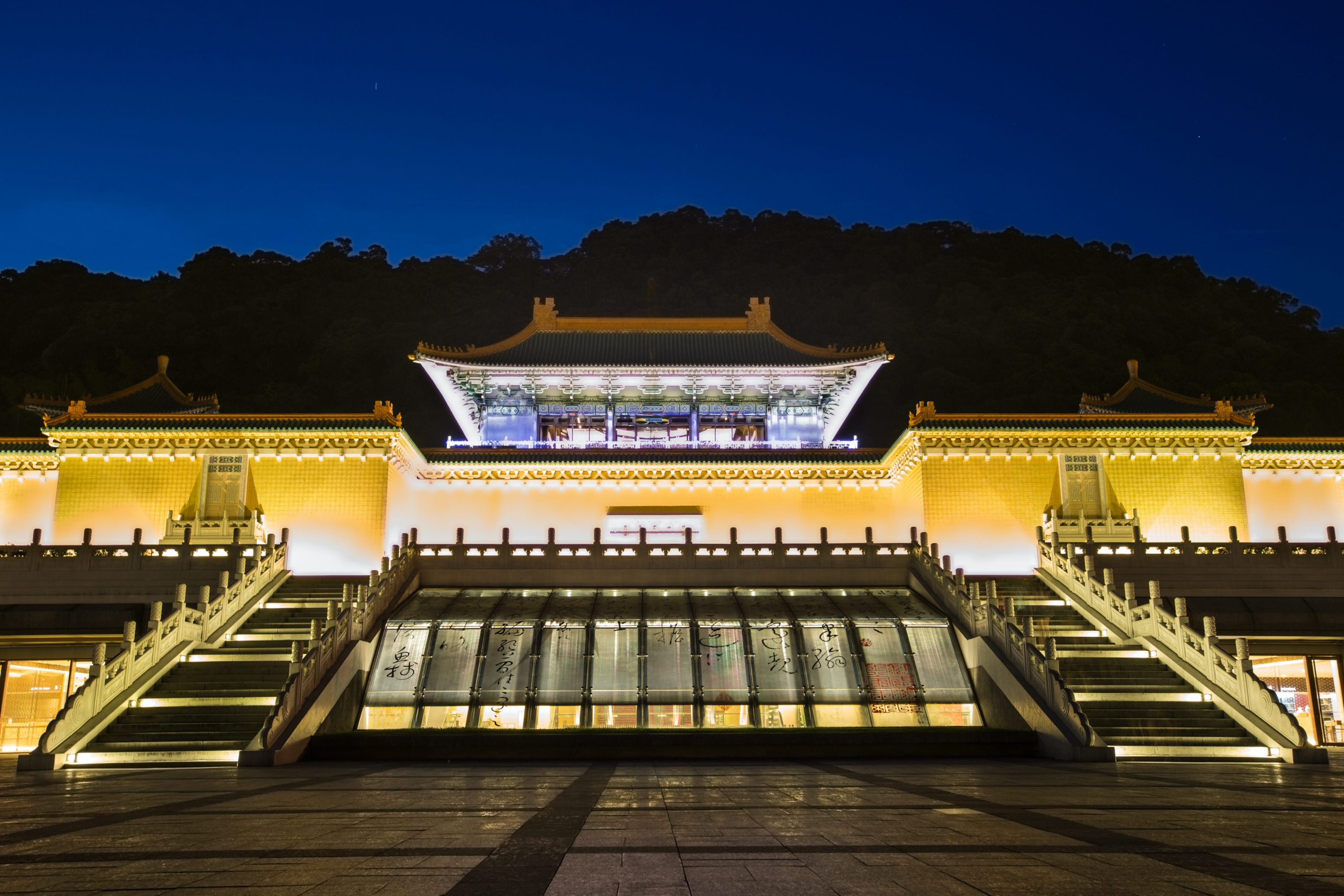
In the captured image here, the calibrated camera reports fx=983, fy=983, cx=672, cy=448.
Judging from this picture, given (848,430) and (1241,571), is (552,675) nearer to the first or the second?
(1241,571)

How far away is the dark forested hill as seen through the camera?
5491cm

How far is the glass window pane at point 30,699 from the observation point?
1975 centimetres

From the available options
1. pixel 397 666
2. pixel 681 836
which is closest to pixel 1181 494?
pixel 397 666

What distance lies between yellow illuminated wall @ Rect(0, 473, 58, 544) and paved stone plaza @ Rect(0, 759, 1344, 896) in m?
21.5

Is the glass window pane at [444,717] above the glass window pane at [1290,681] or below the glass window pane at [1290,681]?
below

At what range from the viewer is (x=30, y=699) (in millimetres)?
20234

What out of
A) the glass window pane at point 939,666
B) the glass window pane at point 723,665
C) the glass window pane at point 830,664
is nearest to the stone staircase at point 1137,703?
the glass window pane at point 939,666

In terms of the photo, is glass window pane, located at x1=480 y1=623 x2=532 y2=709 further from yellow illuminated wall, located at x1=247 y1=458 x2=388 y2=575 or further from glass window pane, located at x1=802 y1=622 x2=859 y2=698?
yellow illuminated wall, located at x1=247 y1=458 x2=388 y2=575

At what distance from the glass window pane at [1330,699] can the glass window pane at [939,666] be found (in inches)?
322

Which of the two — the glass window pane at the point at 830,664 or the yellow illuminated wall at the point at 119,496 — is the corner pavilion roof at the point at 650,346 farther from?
the glass window pane at the point at 830,664

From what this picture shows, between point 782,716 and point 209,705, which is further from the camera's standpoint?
point 782,716

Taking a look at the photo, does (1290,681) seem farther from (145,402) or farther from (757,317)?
(145,402)

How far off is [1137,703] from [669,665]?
25.8 ft

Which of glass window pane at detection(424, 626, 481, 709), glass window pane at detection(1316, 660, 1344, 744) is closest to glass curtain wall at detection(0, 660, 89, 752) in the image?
glass window pane at detection(424, 626, 481, 709)
